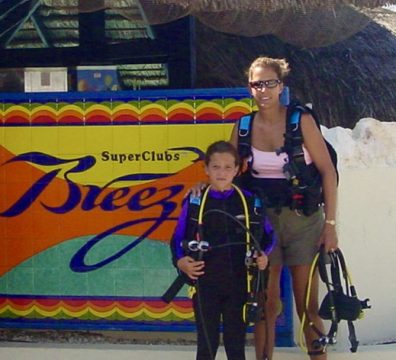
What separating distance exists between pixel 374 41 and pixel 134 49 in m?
3.55

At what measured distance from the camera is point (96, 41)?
9.47 m

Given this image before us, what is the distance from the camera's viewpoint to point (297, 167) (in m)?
4.65

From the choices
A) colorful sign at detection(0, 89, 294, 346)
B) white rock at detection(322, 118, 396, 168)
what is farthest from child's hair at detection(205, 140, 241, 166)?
white rock at detection(322, 118, 396, 168)

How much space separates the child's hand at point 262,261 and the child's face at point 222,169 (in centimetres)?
40

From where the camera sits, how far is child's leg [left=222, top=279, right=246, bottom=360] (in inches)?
181

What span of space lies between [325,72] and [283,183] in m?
5.95

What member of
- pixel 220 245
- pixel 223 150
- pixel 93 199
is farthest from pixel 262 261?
pixel 93 199

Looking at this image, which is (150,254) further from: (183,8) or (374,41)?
(374,41)

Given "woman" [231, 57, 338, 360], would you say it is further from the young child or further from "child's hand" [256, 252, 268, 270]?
"child's hand" [256, 252, 268, 270]

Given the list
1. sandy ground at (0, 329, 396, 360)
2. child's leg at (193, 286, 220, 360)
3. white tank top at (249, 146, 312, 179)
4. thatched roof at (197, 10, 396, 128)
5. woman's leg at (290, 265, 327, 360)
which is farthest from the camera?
thatched roof at (197, 10, 396, 128)

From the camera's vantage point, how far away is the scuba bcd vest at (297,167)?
465 cm

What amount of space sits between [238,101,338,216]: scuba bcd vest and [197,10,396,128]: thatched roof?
469 centimetres

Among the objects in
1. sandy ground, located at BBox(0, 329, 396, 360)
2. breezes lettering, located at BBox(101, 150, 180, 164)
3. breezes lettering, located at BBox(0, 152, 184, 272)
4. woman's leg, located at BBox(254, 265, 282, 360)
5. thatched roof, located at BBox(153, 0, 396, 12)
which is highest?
thatched roof, located at BBox(153, 0, 396, 12)

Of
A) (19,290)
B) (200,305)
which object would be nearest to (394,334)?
(200,305)
